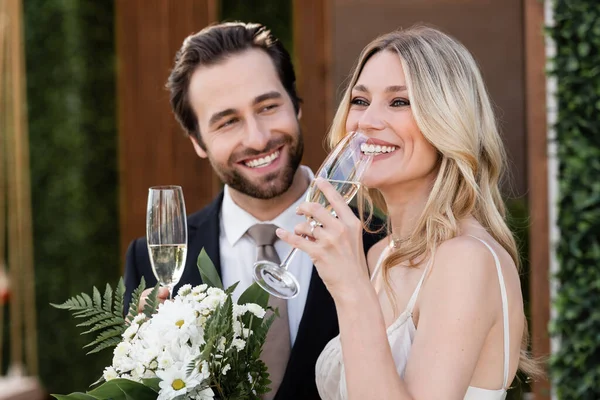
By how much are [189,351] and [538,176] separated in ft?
9.85

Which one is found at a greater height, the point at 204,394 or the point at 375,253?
the point at 375,253

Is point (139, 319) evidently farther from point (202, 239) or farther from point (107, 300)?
point (202, 239)

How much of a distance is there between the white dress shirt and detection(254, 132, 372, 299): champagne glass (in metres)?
0.81

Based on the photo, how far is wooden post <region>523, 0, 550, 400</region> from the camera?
14.1 ft

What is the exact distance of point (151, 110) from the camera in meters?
5.19

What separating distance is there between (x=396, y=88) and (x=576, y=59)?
2270mm

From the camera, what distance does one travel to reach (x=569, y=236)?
13.4 ft

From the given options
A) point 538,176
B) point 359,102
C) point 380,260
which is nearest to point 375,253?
point 380,260

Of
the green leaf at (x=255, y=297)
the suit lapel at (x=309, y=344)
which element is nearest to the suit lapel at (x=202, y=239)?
the suit lapel at (x=309, y=344)

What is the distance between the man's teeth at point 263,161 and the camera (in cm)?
292

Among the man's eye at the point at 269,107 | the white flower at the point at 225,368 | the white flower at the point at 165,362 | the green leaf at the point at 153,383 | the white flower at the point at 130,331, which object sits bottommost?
the green leaf at the point at 153,383

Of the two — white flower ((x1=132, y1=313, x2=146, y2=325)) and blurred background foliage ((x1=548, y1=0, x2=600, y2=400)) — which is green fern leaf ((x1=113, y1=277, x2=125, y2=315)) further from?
blurred background foliage ((x1=548, y1=0, x2=600, y2=400))

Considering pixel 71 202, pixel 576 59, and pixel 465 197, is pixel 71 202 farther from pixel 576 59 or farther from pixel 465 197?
pixel 465 197

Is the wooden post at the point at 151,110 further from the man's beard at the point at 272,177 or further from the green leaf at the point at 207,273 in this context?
the green leaf at the point at 207,273
